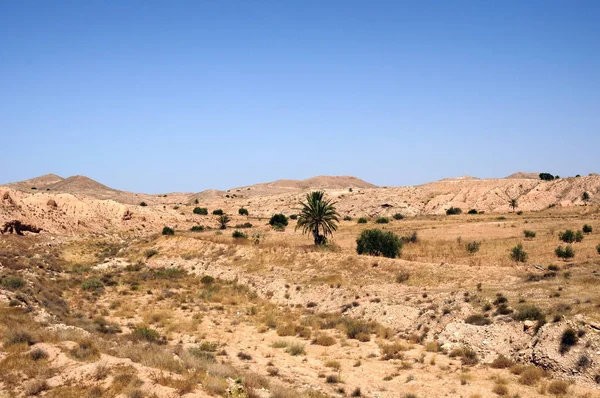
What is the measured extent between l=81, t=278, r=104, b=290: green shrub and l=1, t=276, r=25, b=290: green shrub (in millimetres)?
5868

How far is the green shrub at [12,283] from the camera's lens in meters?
22.8

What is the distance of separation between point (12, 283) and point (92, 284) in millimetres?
7221

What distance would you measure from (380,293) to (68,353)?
16372mm

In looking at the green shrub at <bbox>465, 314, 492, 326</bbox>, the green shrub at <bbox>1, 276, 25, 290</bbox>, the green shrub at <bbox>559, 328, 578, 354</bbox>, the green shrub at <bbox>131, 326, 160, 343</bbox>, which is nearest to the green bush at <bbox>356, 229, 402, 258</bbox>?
the green shrub at <bbox>465, 314, 492, 326</bbox>

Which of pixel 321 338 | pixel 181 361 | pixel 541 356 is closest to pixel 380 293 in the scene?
pixel 321 338

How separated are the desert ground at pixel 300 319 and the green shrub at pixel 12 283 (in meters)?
0.08

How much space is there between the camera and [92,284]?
30.3 meters

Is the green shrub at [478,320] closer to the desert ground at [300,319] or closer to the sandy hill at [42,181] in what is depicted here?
the desert ground at [300,319]

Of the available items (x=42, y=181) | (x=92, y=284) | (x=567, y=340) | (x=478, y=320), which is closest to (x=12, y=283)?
(x=92, y=284)

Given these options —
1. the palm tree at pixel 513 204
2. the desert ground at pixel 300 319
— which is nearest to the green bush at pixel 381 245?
the desert ground at pixel 300 319

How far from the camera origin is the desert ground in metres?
12.3

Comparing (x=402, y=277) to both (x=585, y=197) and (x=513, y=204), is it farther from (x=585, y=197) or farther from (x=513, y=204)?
(x=585, y=197)

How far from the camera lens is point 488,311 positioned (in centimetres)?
1961

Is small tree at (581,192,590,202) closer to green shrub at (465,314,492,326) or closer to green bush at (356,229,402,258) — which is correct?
Result: green bush at (356,229,402,258)
